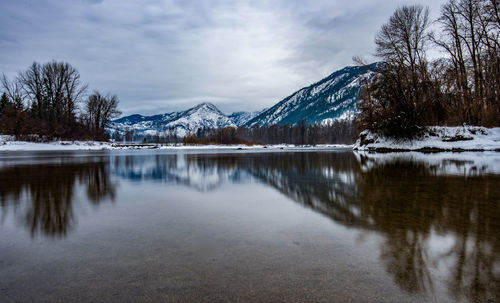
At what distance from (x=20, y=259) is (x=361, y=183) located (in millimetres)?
8352

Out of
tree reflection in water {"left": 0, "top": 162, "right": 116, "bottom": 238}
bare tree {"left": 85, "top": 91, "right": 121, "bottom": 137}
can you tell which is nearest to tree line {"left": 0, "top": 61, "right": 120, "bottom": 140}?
bare tree {"left": 85, "top": 91, "right": 121, "bottom": 137}

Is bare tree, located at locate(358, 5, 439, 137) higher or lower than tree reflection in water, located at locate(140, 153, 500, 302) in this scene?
higher

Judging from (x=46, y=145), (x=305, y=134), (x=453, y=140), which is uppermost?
(x=305, y=134)

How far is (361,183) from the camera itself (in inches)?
349

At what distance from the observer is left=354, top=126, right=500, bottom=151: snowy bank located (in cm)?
2558

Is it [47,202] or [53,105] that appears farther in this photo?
[53,105]

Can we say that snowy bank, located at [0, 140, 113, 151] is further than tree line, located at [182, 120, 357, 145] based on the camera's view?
No

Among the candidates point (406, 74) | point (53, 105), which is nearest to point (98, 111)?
point (53, 105)

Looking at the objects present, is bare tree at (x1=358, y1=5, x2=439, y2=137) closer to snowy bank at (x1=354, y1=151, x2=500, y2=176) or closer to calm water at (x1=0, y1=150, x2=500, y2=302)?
snowy bank at (x1=354, y1=151, x2=500, y2=176)

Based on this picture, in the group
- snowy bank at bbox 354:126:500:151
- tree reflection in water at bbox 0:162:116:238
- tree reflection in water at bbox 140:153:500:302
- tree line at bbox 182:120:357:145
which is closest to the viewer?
tree reflection in water at bbox 140:153:500:302

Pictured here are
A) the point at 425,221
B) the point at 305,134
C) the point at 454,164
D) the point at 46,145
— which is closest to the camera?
the point at 425,221

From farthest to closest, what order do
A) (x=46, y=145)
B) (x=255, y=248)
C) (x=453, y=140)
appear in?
(x=46, y=145)
(x=453, y=140)
(x=255, y=248)

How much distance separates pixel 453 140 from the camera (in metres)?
27.2

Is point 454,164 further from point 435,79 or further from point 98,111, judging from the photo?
point 98,111
